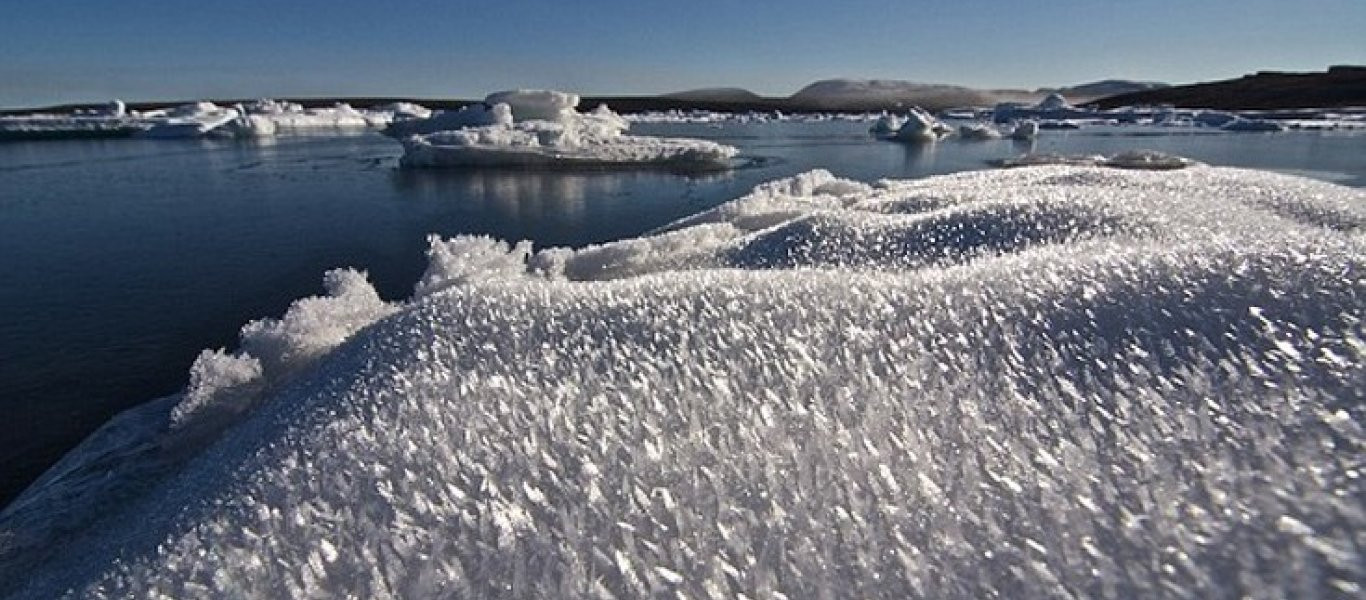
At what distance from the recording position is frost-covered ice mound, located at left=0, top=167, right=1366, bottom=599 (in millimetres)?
933

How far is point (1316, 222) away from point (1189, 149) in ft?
48.1

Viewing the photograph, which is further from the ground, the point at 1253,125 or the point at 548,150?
the point at 1253,125

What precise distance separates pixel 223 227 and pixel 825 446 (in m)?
8.59

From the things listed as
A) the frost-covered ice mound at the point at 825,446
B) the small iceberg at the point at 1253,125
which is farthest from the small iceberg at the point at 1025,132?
the frost-covered ice mound at the point at 825,446

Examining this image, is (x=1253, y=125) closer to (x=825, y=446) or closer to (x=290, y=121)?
(x=825, y=446)

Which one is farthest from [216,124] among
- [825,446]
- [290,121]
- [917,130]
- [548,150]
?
[825,446]

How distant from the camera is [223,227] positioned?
25.9 feet

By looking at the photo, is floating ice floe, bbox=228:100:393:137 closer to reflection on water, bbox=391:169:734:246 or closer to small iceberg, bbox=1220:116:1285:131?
reflection on water, bbox=391:169:734:246

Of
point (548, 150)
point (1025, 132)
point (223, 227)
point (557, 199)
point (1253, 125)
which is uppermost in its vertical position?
A: point (1253, 125)

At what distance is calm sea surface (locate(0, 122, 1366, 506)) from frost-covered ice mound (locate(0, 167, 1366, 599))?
94.1 inches

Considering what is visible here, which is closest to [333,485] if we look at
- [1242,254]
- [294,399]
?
[294,399]

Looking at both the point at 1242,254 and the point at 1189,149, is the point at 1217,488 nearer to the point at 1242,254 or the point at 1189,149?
the point at 1242,254

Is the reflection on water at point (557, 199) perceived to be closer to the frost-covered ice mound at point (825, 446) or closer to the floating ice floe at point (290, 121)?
the frost-covered ice mound at point (825, 446)

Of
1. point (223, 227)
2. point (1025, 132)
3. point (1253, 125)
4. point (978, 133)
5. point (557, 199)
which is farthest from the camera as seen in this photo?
point (978, 133)
